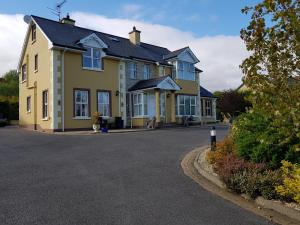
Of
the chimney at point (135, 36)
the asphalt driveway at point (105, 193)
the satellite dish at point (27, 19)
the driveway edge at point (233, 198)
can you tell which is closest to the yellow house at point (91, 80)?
the satellite dish at point (27, 19)

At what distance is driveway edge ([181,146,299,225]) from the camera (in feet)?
18.3

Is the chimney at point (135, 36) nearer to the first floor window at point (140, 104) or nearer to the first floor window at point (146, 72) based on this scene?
the first floor window at point (146, 72)

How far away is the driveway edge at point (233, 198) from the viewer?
559 centimetres

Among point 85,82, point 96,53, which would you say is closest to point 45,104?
point 85,82

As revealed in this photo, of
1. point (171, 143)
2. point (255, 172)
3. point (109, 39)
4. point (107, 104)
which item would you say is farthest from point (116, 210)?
point (109, 39)

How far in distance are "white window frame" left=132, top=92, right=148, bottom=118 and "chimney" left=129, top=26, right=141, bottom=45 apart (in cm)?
684

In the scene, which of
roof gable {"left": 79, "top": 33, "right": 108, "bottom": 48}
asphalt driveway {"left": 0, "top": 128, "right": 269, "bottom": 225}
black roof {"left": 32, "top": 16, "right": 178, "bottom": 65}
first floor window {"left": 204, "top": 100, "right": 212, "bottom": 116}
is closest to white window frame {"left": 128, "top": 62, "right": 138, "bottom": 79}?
black roof {"left": 32, "top": 16, "right": 178, "bottom": 65}

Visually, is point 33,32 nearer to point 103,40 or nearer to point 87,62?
point 103,40

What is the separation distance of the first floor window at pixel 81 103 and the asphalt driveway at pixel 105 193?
36.1 ft

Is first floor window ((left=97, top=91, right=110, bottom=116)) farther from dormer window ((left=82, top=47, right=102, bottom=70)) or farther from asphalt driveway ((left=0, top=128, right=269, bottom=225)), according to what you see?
asphalt driveway ((left=0, top=128, right=269, bottom=225))

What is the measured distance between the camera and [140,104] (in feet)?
83.4

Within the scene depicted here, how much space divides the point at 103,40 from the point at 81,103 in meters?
6.57

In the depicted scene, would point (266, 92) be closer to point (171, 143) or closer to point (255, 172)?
point (255, 172)

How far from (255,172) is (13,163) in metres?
6.85
